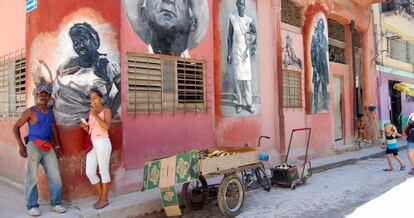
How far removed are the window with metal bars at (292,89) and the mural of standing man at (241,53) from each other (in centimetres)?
175

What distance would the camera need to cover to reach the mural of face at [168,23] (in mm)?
7691

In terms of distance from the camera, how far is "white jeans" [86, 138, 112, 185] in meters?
6.18

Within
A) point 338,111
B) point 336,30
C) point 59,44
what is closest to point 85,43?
point 59,44

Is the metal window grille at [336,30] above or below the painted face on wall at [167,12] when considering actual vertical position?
above

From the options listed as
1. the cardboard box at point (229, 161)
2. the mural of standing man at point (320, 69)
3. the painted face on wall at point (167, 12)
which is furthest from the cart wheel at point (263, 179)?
the mural of standing man at point (320, 69)

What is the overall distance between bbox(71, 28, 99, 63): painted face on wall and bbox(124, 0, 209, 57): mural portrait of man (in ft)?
3.04

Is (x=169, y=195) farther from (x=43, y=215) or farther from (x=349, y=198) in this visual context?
(x=349, y=198)

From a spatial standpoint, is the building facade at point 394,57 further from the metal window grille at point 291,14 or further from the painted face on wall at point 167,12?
the painted face on wall at point 167,12

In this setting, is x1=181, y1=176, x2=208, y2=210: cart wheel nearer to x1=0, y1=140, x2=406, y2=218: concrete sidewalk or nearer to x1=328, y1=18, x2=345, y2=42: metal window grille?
x1=0, y1=140, x2=406, y2=218: concrete sidewalk

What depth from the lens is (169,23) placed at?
7.97 meters

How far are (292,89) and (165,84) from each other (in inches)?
206

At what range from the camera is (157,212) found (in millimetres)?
6664

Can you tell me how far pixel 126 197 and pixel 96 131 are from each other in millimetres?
1327

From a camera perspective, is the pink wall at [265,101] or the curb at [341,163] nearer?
the pink wall at [265,101]
